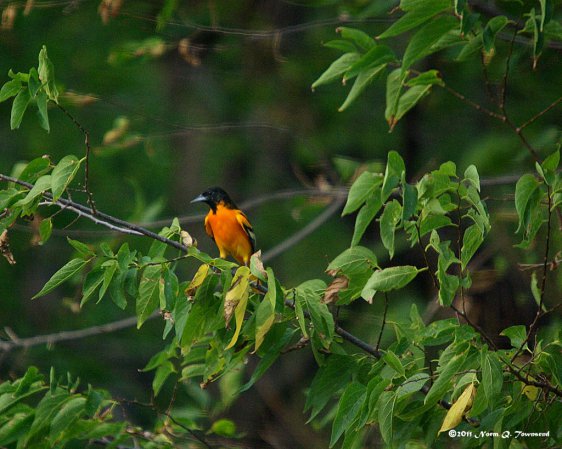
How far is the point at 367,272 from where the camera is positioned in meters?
2.93

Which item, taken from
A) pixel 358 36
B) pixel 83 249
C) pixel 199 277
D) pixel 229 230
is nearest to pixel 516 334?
pixel 199 277

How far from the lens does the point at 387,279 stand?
9.03 feet

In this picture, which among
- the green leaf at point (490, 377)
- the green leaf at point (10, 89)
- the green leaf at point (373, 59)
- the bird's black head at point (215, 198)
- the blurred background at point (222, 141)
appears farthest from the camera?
the blurred background at point (222, 141)

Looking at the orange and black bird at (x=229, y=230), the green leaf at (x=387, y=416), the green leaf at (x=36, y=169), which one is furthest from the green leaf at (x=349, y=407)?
the orange and black bird at (x=229, y=230)

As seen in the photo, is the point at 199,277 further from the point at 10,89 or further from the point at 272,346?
the point at 10,89

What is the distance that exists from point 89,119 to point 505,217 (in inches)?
181

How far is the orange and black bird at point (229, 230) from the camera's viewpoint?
6.40m

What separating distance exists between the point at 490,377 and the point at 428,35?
1.33m

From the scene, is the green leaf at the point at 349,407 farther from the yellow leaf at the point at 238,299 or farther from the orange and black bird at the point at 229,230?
the orange and black bird at the point at 229,230

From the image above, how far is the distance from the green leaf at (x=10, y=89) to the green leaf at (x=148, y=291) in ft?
2.32

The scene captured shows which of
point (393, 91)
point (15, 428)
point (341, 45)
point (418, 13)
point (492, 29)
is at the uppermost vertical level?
point (418, 13)

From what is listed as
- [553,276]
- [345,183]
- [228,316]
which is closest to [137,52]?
[345,183]

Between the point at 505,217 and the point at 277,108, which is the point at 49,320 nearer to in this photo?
the point at 277,108

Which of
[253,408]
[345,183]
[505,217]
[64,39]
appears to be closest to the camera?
[505,217]
